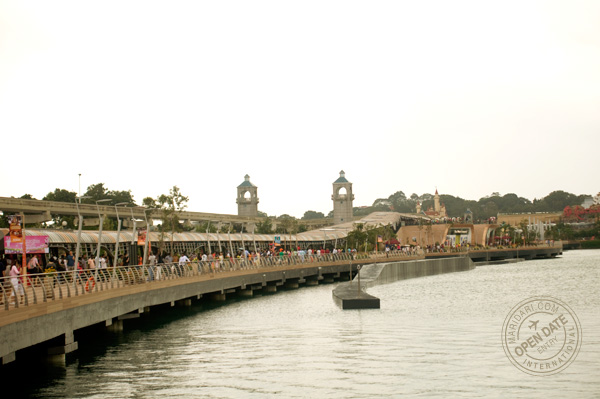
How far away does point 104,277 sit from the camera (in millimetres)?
38188

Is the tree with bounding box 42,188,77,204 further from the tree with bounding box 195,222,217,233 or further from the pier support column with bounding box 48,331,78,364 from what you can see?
the pier support column with bounding box 48,331,78,364

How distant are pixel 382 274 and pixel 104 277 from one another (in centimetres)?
4359

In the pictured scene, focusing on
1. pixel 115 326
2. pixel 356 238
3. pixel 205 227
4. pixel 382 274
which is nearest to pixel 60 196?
pixel 205 227

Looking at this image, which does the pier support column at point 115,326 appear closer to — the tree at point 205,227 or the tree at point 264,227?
the tree at point 205,227

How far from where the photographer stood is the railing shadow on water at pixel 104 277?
27.4 meters

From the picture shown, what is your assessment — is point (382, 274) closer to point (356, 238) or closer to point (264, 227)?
point (356, 238)

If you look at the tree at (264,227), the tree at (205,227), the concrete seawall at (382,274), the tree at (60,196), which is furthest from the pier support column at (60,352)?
the tree at (264,227)

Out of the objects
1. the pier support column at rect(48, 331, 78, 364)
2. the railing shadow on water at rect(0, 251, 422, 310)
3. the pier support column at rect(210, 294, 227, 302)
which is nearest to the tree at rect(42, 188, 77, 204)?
the railing shadow on water at rect(0, 251, 422, 310)

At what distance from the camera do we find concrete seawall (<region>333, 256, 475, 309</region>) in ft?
162

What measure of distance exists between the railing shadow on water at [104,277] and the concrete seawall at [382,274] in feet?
25.3

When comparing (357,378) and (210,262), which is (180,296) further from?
(357,378)

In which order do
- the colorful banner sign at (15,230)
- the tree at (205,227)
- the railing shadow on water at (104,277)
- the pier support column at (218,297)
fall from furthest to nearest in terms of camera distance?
the tree at (205,227)
the pier support column at (218,297)
the colorful banner sign at (15,230)
the railing shadow on water at (104,277)

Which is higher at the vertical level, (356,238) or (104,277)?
(356,238)

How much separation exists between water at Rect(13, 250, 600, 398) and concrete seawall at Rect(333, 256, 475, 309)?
1.39 metres
